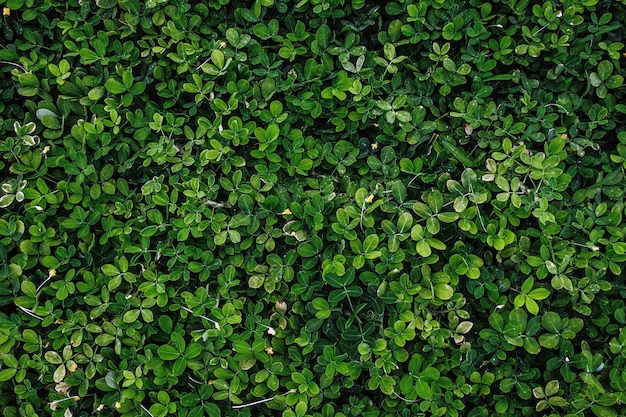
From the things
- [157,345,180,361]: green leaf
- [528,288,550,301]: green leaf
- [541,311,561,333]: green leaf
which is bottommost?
[157,345,180,361]: green leaf

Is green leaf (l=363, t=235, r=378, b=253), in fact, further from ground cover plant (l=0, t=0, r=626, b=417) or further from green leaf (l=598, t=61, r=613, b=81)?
green leaf (l=598, t=61, r=613, b=81)

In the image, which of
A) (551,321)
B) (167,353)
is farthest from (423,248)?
(167,353)

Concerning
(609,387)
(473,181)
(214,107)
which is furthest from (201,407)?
(609,387)

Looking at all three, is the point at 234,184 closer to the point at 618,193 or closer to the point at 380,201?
the point at 380,201

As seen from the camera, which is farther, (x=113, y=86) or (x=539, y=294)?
(x=113, y=86)

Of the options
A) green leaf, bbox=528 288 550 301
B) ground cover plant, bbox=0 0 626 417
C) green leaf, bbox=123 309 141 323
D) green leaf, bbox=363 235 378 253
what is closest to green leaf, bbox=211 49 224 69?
ground cover plant, bbox=0 0 626 417

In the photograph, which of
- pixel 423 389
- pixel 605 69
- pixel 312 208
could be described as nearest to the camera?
pixel 423 389

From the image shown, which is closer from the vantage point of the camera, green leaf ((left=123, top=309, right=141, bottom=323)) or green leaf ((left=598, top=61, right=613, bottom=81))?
green leaf ((left=123, top=309, right=141, bottom=323))

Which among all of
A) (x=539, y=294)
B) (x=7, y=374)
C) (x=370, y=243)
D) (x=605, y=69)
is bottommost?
(x=7, y=374)

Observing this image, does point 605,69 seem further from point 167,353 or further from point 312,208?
point 167,353
